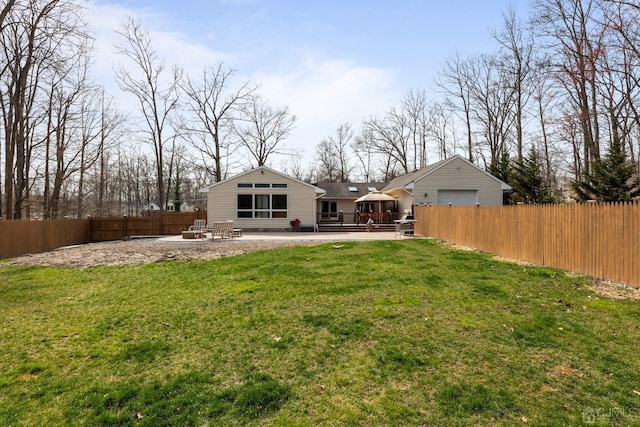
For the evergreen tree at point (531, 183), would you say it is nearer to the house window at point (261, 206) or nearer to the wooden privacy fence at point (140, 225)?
the house window at point (261, 206)

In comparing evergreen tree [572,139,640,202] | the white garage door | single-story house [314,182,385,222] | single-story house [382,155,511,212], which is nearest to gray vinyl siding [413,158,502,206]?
single-story house [382,155,511,212]

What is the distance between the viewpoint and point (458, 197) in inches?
893

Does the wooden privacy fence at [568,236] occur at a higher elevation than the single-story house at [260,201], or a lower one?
lower

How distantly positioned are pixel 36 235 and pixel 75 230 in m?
3.97

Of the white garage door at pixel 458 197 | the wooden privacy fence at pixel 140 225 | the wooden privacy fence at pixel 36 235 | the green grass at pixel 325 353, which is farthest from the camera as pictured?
the white garage door at pixel 458 197

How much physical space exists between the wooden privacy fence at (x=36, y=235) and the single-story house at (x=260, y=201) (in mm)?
6734

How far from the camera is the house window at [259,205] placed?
71.7ft

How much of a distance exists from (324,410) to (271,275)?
4872 millimetres

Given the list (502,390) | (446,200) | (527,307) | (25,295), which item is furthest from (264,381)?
(446,200)

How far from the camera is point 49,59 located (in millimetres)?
14578

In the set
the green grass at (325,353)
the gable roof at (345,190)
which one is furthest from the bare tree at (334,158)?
the green grass at (325,353)

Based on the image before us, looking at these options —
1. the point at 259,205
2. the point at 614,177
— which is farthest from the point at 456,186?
the point at 259,205

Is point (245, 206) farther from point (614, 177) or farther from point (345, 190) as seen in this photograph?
point (614, 177)

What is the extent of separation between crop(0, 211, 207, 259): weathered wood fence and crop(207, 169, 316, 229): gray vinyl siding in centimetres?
162
